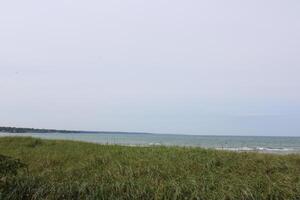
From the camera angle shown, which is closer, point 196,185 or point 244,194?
point 244,194

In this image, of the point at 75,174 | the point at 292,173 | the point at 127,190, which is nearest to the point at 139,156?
the point at 75,174

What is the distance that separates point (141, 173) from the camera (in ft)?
36.4

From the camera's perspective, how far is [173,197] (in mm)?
7473

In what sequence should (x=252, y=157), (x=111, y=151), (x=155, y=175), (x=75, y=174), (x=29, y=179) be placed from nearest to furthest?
(x=29, y=179)
(x=155, y=175)
(x=75, y=174)
(x=252, y=157)
(x=111, y=151)

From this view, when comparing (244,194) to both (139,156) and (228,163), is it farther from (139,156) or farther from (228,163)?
(139,156)

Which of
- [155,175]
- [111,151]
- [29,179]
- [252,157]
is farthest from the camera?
[111,151]

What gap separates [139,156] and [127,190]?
5.72 m

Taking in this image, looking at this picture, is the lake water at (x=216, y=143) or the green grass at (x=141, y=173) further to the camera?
the lake water at (x=216, y=143)

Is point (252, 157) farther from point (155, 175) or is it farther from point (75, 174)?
point (75, 174)

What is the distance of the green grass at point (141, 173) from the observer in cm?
760

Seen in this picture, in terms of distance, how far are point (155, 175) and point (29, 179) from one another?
11.6 ft

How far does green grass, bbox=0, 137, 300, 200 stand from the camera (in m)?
7.60

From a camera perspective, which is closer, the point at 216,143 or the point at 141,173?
the point at 141,173

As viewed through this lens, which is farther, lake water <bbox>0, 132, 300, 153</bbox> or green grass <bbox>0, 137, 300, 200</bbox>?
lake water <bbox>0, 132, 300, 153</bbox>
